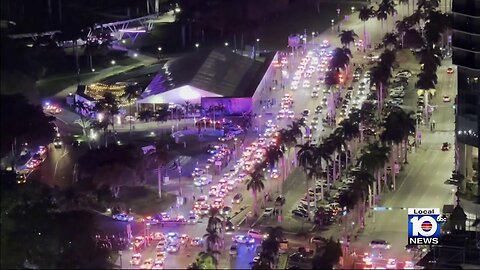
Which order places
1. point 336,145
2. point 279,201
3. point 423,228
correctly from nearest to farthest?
point 423,228, point 279,201, point 336,145

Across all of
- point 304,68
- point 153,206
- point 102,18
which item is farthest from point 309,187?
point 102,18

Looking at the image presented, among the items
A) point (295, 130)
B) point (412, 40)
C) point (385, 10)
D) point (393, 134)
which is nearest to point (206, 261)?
point (295, 130)

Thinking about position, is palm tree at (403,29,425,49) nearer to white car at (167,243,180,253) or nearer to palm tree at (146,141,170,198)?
palm tree at (146,141,170,198)

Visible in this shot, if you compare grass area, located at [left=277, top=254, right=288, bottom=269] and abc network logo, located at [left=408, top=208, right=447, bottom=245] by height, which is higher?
abc network logo, located at [left=408, top=208, right=447, bottom=245]

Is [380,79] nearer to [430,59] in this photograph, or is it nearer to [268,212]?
[430,59]

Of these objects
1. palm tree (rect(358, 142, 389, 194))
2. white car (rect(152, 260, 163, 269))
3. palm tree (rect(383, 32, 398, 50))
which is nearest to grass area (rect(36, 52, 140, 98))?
white car (rect(152, 260, 163, 269))

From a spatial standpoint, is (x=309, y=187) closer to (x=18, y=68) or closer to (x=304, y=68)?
(x=18, y=68)
